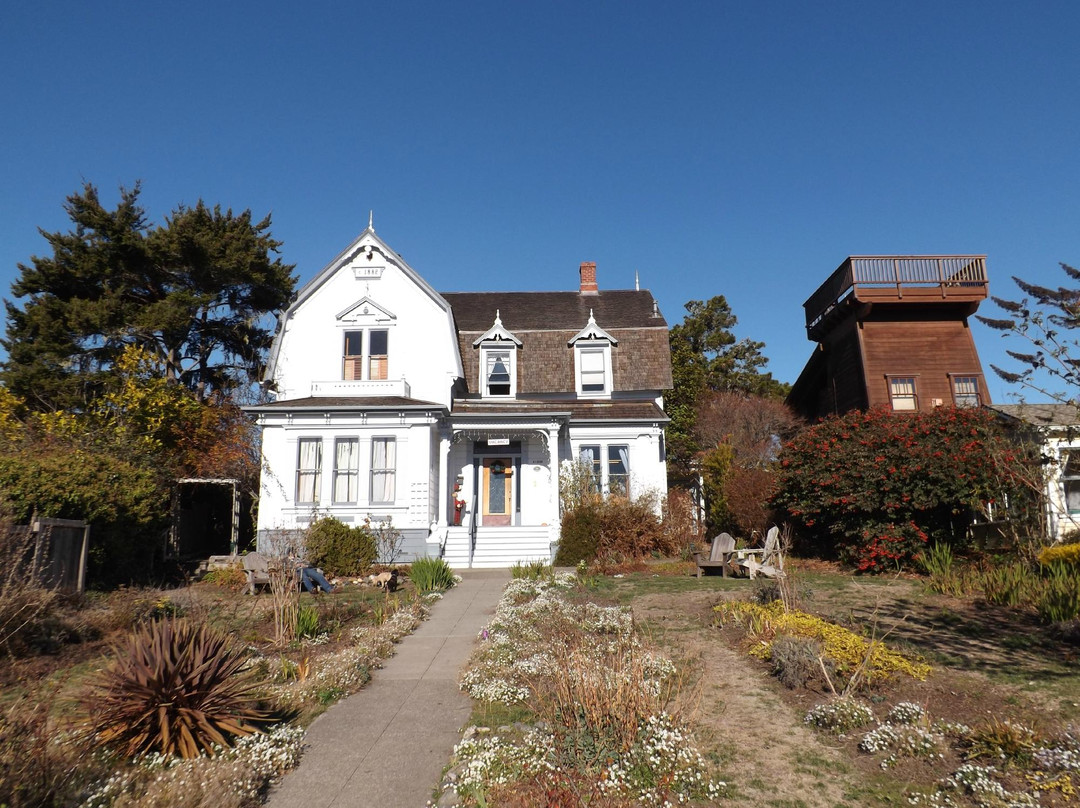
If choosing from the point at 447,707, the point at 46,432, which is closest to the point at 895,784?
the point at 447,707

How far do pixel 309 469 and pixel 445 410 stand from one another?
14.3ft

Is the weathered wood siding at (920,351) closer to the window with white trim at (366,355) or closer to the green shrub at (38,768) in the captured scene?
the window with white trim at (366,355)

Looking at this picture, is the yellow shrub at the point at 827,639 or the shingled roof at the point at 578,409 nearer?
the yellow shrub at the point at 827,639

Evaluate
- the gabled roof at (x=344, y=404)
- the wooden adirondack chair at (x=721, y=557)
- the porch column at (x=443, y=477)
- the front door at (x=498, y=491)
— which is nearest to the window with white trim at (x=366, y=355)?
the gabled roof at (x=344, y=404)

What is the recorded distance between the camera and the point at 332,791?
212 inches

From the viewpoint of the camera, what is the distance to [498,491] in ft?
77.5

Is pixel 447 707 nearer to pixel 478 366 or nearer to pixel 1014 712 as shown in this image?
pixel 1014 712

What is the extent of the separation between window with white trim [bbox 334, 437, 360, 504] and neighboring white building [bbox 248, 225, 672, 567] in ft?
0.13

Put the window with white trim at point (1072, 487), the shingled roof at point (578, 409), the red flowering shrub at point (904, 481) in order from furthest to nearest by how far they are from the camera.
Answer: the shingled roof at point (578, 409) → the window with white trim at point (1072, 487) → the red flowering shrub at point (904, 481)

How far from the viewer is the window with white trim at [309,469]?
21.1 meters

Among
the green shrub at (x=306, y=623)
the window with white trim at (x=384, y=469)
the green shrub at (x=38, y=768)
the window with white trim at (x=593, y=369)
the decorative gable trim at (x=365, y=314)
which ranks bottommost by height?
the green shrub at (x=38, y=768)

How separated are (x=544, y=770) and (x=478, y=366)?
798 inches

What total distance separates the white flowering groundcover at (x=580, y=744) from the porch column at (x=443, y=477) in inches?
499

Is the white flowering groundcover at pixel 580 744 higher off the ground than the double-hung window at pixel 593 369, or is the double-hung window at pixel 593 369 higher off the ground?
the double-hung window at pixel 593 369
